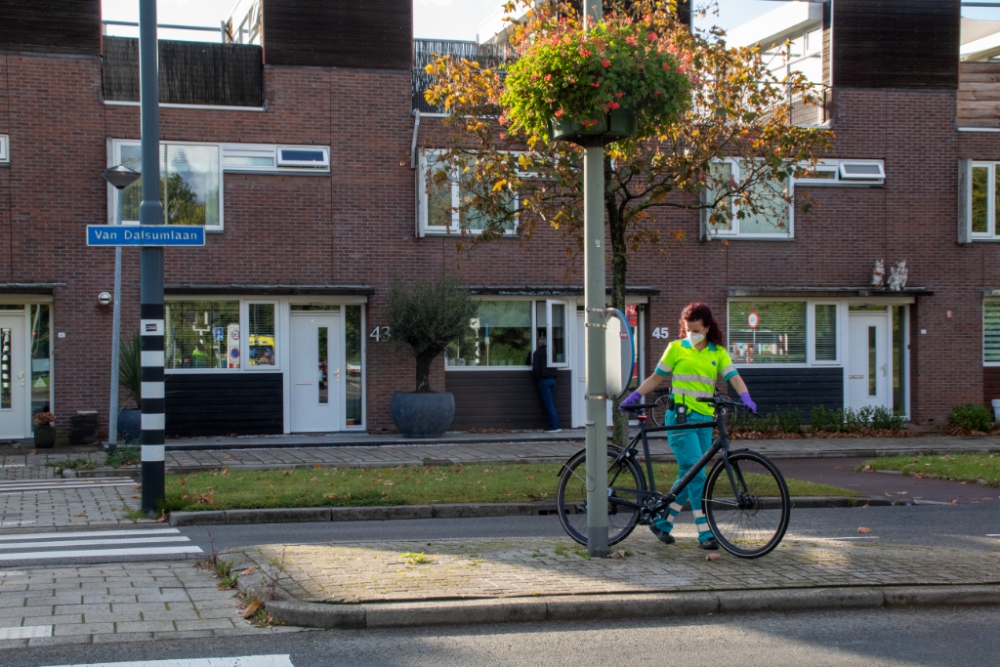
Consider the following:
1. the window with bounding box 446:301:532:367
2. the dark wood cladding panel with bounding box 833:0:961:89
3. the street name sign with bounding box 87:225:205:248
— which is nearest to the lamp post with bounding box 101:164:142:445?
the street name sign with bounding box 87:225:205:248

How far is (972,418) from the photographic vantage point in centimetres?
2238

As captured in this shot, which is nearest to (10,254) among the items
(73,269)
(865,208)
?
(73,269)

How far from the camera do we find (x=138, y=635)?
5797 millimetres

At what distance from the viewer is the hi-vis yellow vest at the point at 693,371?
8.03m

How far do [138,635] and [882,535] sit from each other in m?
6.61

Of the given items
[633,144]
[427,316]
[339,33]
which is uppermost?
[339,33]

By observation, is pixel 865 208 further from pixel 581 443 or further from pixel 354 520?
pixel 354 520

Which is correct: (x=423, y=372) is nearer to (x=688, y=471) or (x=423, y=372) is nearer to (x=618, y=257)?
(x=618, y=257)

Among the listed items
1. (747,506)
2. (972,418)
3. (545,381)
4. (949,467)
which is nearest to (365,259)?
(545,381)

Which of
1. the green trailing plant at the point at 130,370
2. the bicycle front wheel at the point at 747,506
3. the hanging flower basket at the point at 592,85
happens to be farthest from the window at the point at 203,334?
the bicycle front wheel at the point at 747,506

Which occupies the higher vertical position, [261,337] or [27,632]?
[261,337]

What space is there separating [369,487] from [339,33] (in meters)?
11.2

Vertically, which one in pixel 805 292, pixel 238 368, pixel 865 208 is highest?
pixel 865 208

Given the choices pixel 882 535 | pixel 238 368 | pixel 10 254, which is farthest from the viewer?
pixel 238 368
